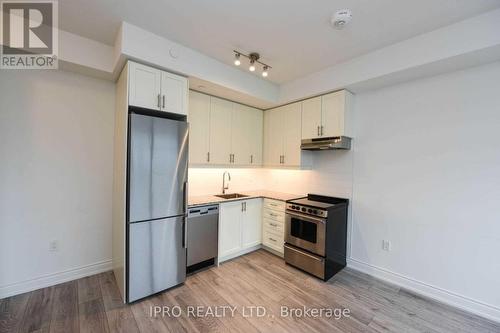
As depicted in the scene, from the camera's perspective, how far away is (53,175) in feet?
8.43

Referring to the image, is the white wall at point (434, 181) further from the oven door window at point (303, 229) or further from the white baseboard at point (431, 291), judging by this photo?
the oven door window at point (303, 229)

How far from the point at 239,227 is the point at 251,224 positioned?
10.8 inches

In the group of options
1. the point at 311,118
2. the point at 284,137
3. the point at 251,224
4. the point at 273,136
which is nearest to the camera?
the point at 311,118

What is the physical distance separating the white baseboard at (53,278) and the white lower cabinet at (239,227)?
1628mm

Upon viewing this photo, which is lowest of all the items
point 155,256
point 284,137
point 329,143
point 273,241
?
point 273,241

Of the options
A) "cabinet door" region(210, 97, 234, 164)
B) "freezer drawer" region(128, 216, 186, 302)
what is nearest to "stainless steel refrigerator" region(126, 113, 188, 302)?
"freezer drawer" region(128, 216, 186, 302)

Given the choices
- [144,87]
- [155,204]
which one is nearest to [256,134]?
[144,87]

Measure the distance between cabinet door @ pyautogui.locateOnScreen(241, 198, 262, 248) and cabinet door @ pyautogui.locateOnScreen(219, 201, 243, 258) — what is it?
11 centimetres

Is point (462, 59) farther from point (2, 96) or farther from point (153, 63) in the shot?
point (2, 96)

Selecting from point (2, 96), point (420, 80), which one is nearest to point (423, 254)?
point (420, 80)

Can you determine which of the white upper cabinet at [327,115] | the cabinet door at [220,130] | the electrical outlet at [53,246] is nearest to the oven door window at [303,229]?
the white upper cabinet at [327,115]

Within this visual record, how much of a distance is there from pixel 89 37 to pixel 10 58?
2.79 feet

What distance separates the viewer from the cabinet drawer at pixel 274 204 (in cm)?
348

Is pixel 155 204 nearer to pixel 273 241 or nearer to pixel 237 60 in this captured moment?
pixel 237 60
